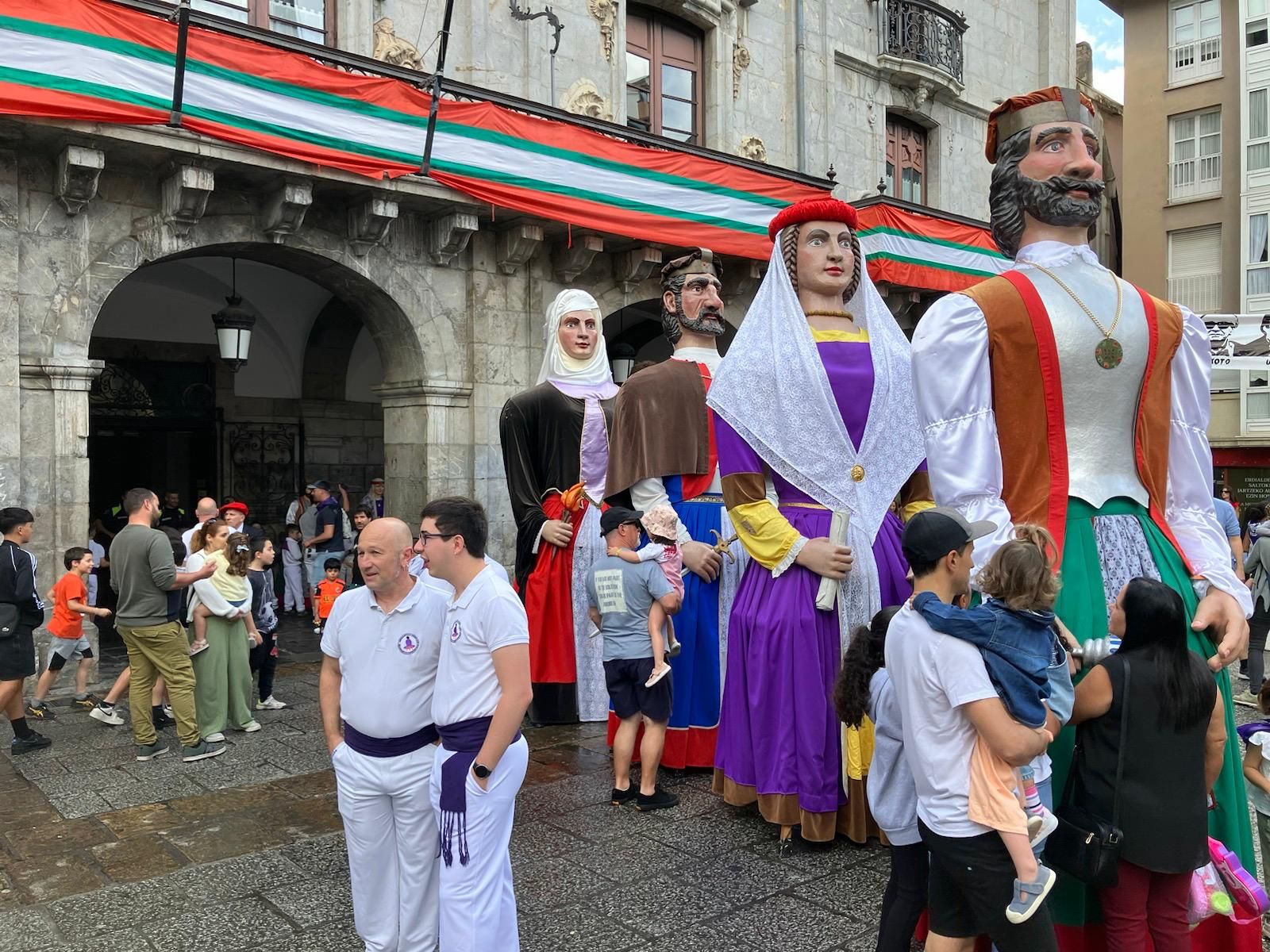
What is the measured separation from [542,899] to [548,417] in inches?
132

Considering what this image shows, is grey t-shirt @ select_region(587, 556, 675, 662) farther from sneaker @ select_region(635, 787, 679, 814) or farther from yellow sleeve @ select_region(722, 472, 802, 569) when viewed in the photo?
yellow sleeve @ select_region(722, 472, 802, 569)

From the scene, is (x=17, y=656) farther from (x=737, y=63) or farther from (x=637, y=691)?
(x=737, y=63)

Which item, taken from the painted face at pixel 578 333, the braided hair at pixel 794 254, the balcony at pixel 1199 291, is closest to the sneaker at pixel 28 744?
the painted face at pixel 578 333

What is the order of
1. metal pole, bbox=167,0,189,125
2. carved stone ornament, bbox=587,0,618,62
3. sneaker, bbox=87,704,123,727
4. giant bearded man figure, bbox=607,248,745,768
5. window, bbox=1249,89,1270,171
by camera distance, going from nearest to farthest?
giant bearded man figure, bbox=607,248,745,768
sneaker, bbox=87,704,123,727
metal pole, bbox=167,0,189,125
carved stone ornament, bbox=587,0,618,62
window, bbox=1249,89,1270,171

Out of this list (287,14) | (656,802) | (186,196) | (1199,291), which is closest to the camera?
(656,802)

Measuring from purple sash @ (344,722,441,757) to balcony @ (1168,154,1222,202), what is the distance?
2637cm

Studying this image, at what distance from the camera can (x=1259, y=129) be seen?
926 inches

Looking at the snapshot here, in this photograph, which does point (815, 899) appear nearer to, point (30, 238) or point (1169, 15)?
point (30, 238)

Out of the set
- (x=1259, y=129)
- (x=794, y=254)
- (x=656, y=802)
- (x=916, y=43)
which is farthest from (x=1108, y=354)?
(x=1259, y=129)

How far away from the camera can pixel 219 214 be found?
8.80 m

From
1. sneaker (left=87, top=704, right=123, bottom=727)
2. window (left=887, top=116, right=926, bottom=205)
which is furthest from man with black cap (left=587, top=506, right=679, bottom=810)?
window (left=887, top=116, right=926, bottom=205)

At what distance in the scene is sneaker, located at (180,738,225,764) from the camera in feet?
19.1

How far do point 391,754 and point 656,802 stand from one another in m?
1.92

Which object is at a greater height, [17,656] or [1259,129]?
[1259,129]
